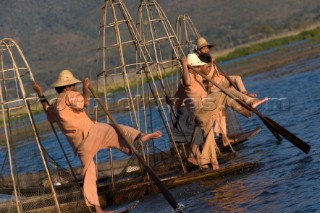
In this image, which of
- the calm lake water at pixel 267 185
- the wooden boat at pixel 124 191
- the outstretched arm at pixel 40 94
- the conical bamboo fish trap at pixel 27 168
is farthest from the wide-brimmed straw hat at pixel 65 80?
the calm lake water at pixel 267 185

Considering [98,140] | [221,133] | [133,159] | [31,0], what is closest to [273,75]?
[221,133]

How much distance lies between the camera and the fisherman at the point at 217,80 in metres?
12.9

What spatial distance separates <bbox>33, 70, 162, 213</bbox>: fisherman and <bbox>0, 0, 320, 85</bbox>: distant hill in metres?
81.4

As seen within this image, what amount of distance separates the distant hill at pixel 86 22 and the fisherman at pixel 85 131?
267 feet

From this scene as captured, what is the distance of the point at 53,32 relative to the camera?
15650 cm

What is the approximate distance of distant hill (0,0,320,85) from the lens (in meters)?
110

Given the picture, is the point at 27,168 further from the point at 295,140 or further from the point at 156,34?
the point at 156,34

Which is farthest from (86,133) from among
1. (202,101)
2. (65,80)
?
(202,101)

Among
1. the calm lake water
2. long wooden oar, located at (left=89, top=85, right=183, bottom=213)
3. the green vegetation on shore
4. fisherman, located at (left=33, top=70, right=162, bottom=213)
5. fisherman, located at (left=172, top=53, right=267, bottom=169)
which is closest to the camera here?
long wooden oar, located at (left=89, top=85, right=183, bottom=213)

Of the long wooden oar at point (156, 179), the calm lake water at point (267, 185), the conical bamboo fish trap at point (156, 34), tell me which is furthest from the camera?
the conical bamboo fish trap at point (156, 34)

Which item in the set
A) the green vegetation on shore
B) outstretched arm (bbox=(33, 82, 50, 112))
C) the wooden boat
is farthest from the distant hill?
outstretched arm (bbox=(33, 82, 50, 112))

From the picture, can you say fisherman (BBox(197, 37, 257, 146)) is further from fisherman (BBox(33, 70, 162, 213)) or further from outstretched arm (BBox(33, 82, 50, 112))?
outstretched arm (BBox(33, 82, 50, 112))

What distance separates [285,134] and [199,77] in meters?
1.57

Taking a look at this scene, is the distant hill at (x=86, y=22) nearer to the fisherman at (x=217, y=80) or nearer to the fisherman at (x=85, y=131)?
the fisherman at (x=217, y=80)
